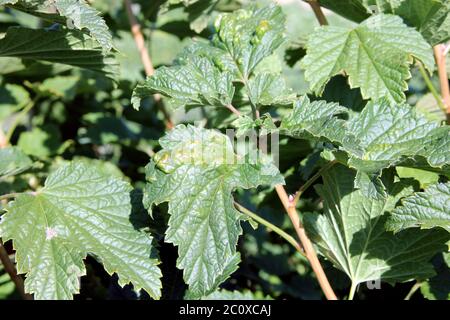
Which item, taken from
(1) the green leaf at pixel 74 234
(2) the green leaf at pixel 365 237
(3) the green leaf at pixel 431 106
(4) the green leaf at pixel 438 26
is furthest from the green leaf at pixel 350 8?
(1) the green leaf at pixel 74 234

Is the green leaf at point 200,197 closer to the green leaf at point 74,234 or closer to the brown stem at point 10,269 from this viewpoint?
the green leaf at point 74,234

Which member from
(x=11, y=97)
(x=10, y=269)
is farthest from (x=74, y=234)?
(x=11, y=97)

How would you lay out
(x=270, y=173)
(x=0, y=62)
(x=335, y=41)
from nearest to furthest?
(x=270, y=173) → (x=335, y=41) → (x=0, y=62)

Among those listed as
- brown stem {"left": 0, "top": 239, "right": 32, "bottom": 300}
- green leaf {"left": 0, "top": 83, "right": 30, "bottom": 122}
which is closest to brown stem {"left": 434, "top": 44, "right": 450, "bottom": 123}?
brown stem {"left": 0, "top": 239, "right": 32, "bottom": 300}

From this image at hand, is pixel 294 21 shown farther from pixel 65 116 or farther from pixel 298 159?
pixel 298 159

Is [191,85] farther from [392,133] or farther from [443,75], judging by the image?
[443,75]
